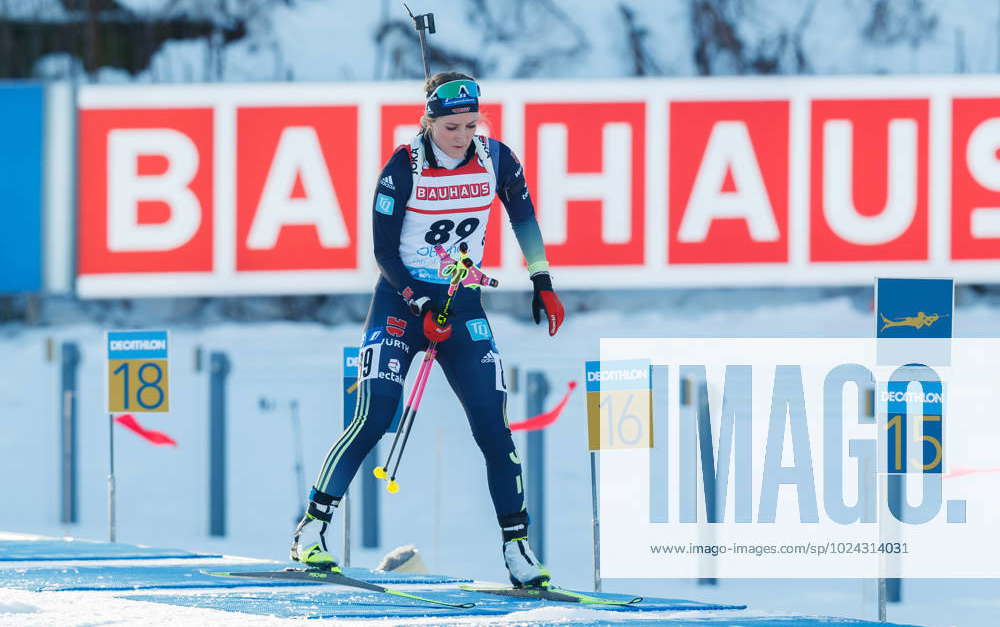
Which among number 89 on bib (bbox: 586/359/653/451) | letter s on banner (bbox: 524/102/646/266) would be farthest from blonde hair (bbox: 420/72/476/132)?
letter s on banner (bbox: 524/102/646/266)

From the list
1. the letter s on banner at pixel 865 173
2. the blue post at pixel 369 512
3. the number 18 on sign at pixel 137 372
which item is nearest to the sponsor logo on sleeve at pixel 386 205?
the number 18 on sign at pixel 137 372

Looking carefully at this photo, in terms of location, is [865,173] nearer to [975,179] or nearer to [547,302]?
[975,179]

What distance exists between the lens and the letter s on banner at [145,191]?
15.7m

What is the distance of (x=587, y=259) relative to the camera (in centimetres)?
1565

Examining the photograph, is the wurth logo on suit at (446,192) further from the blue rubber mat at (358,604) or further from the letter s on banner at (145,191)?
the letter s on banner at (145,191)

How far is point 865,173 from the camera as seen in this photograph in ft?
51.9

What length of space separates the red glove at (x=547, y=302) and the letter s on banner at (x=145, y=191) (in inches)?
407

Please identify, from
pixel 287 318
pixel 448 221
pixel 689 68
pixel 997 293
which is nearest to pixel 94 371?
pixel 287 318

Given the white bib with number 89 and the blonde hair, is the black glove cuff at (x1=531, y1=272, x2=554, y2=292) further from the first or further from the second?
the blonde hair

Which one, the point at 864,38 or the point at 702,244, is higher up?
the point at 864,38

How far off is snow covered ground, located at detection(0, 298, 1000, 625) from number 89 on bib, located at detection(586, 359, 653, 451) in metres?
1.16

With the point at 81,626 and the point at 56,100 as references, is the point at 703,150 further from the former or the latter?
the point at 81,626

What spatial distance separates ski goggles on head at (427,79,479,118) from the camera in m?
5.51

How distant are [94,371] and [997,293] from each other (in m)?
9.77
